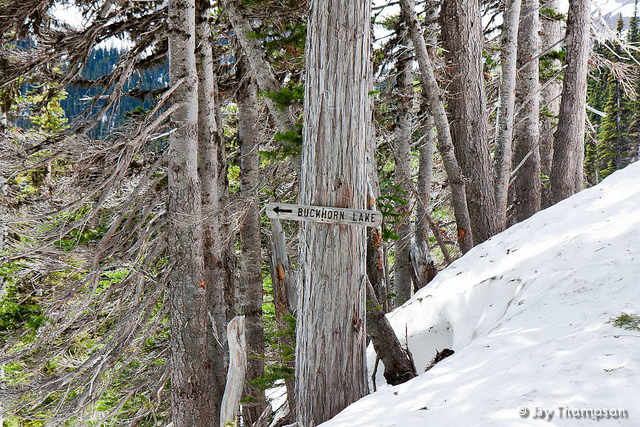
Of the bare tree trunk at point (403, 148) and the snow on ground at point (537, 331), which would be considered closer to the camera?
the snow on ground at point (537, 331)

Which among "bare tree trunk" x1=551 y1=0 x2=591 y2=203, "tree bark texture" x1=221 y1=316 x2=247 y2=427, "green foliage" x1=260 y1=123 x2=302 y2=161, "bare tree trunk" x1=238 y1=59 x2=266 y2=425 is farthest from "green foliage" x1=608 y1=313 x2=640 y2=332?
"bare tree trunk" x1=238 y1=59 x2=266 y2=425

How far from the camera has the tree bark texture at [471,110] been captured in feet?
23.9

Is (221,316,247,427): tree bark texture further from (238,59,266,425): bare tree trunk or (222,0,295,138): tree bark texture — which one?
(238,59,266,425): bare tree trunk

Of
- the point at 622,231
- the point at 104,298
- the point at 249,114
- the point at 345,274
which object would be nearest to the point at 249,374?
the point at 104,298

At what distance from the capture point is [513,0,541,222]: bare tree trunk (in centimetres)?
880

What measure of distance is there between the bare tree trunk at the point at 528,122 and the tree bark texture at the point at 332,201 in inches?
226

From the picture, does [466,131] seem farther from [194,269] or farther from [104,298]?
[104,298]

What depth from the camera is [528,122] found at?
349 inches

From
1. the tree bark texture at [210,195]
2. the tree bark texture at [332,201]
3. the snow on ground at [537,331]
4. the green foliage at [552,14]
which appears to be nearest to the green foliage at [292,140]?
the tree bark texture at [332,201]

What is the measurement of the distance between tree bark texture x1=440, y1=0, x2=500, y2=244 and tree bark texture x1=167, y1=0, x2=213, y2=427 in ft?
12.8

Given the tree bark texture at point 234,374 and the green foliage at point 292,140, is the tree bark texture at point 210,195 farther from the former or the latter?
the tree bark texture at point 234,374

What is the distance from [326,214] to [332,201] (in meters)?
0.13

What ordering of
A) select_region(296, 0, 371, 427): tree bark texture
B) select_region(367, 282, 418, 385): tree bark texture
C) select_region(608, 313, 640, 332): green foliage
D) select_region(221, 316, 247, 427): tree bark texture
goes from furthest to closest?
select_region(367, 282, 418, 385): tree bark texture < select_region(221, 316, 247, 427): tree bark texture < select_region(296, 0, 371, 427): tree bark texture < select_region(608, 313, 640, 332): green foliage

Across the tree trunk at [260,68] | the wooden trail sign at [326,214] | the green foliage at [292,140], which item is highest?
the tree trunk at [260,68]
